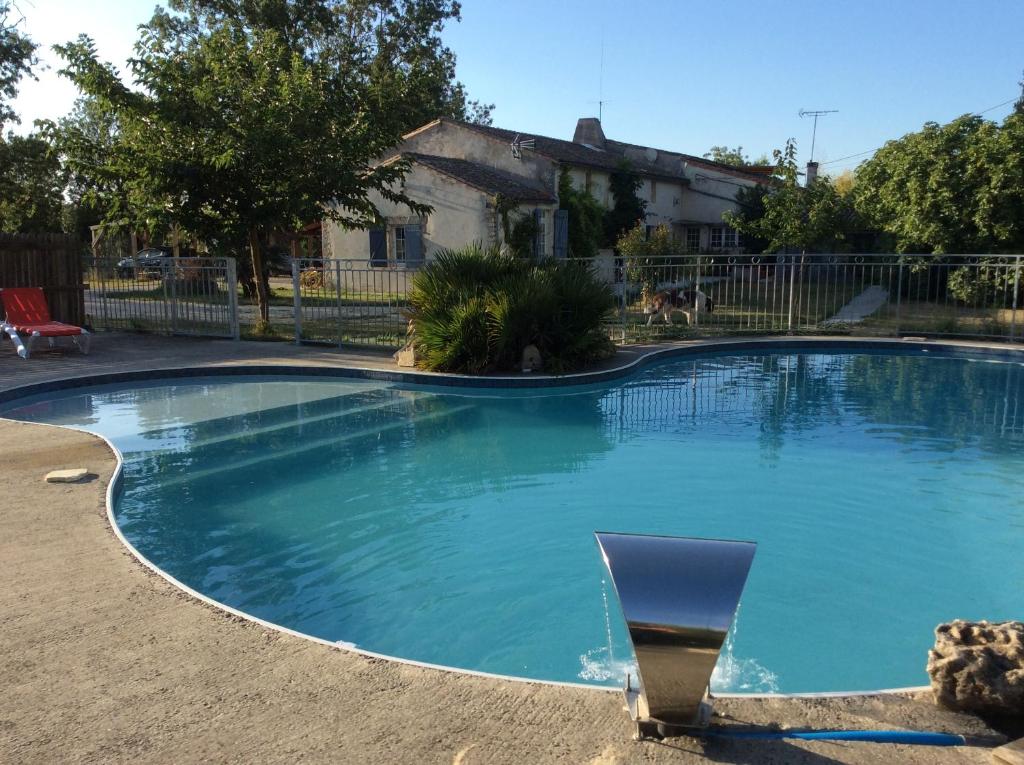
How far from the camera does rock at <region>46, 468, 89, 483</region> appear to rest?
21.8 feet

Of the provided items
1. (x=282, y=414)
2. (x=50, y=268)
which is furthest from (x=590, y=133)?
(x=282, y=414)

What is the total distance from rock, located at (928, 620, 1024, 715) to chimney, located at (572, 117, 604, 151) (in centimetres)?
3770

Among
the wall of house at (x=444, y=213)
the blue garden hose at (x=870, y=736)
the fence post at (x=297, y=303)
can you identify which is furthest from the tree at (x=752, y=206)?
the blue garden hose at (x=870, y=736)

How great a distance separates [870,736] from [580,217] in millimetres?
27134

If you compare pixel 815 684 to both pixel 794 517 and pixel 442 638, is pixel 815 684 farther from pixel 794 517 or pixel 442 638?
pixel 794 517

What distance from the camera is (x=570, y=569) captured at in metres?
6.05

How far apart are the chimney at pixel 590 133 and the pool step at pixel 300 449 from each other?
3021 cm

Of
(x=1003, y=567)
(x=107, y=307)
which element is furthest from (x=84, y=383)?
(x=1003, y=567)

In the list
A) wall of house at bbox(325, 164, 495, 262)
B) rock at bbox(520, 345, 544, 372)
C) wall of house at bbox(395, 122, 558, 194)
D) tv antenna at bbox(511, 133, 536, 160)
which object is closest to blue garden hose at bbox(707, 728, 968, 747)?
rock at bbox(520, 345, 544, 372)

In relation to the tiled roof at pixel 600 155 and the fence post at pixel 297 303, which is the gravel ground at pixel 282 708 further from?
the tiled roof at pixel 600 155

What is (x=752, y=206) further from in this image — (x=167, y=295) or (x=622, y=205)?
(x=167, y=295)

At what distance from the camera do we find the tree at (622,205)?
107 feet

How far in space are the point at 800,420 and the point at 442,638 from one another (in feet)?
24.0

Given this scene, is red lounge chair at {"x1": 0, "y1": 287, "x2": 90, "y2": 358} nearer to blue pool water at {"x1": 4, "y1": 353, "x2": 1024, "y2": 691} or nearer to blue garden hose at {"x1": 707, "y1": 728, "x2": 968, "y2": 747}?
blue pool water at {"x1": 4, "y1": 353, "x2": 1024, "y2": 691}
